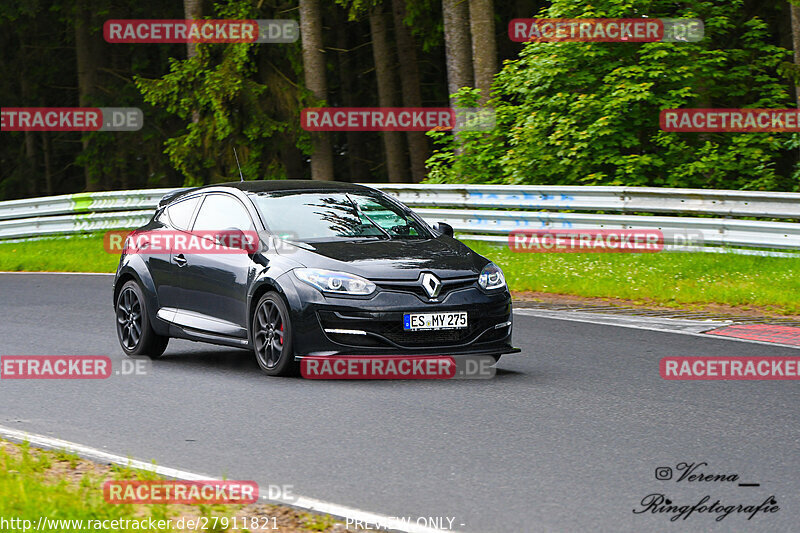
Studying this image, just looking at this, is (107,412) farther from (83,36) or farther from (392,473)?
(83,36)

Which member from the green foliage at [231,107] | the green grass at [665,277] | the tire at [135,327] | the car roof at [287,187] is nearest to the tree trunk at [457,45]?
the green foliage at [231,107]

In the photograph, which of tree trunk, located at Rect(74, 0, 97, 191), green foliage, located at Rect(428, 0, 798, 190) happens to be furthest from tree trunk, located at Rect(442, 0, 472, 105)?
tree trunk, located at Rect(74, 0, 97, 191)

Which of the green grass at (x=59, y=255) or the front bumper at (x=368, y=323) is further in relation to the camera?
the green grass at (x=59, y=255)

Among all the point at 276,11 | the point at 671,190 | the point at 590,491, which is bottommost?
the point at 590,491

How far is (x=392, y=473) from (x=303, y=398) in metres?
2.32

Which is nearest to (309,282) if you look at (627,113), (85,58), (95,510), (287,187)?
(287,187)

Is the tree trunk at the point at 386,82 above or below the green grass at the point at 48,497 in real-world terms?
above

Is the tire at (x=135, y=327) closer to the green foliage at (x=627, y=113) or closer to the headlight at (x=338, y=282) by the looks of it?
the headlight at (x=338, y=282)

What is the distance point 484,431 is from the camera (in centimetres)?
777

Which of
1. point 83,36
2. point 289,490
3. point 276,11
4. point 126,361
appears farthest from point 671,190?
point 83,36

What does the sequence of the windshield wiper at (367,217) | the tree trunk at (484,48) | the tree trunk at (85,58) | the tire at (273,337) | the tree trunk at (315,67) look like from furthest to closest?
the tree trunk at (85,58) → the tree trunk at (315,67) → the tree trunk at (484,48) → the windshield wiper at (367,217) → the tire at (273,337)

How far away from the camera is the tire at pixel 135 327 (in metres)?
11.3

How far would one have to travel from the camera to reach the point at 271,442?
7.60 m

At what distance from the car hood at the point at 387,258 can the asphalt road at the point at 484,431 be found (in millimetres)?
877
